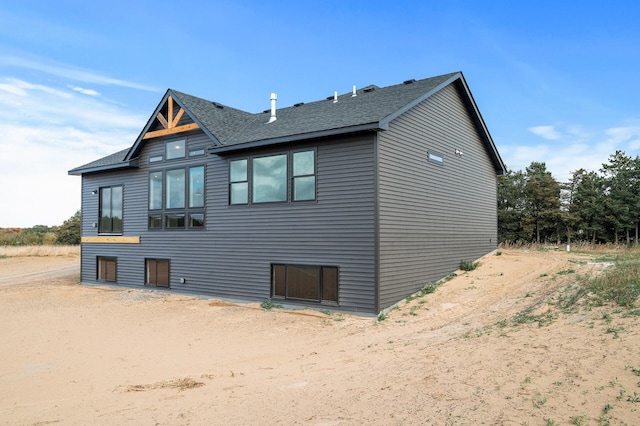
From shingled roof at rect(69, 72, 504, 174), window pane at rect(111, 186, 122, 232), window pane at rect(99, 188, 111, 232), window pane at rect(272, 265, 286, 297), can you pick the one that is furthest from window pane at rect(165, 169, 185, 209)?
window pane at rect(272, 265, 286, 297)

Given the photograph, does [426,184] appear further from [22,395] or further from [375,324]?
[22,395]

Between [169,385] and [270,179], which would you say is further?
[270,179]

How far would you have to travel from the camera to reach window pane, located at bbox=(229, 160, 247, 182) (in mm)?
14438

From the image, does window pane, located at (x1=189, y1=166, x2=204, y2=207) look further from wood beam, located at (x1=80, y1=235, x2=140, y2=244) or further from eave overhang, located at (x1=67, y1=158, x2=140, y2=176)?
wood beam, located at (x1=80, y1=235, x2=140, y2=244)

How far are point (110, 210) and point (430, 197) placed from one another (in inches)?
533

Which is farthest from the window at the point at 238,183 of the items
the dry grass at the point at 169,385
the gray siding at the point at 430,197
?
the dry grass at the point at 169,385

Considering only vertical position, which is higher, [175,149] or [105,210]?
[175,149]

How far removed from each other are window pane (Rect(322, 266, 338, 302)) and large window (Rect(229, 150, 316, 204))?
82.9 inches

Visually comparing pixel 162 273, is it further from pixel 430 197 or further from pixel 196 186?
pixel 430 197

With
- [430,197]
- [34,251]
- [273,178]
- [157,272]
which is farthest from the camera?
[34,251]

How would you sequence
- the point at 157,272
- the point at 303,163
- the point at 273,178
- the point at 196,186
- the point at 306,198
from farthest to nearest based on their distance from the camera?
the point at 157,272 < the point at 196,186 < the point at 273,178 < the point at 303,163 < the point at 306,198

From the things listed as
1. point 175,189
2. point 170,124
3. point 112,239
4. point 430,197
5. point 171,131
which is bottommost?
point 112,239

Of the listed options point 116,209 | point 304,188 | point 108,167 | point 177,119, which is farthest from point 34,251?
point 304,188

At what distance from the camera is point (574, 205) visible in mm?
37031
